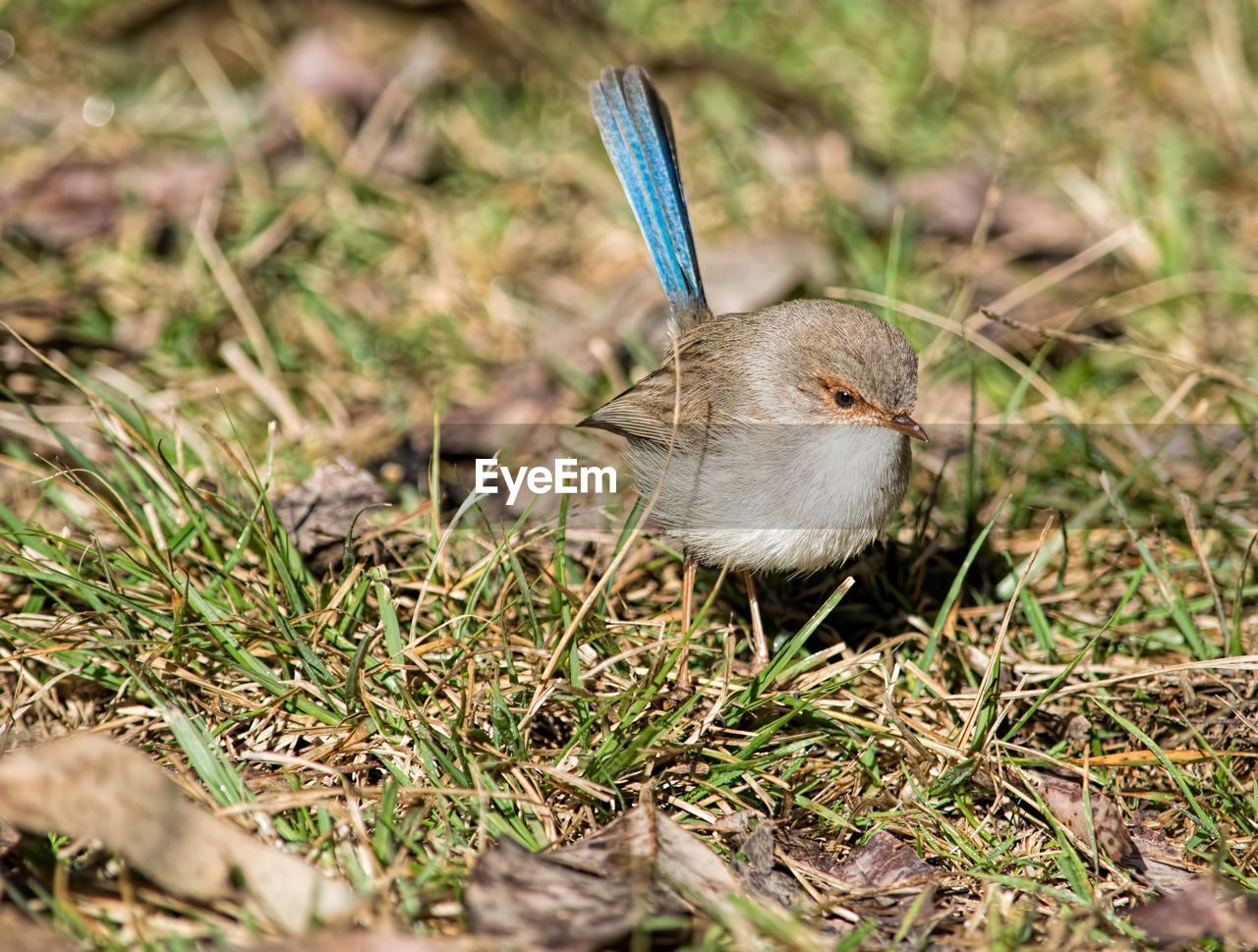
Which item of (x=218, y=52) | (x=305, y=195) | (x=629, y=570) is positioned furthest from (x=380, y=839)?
(x=218, y=52)

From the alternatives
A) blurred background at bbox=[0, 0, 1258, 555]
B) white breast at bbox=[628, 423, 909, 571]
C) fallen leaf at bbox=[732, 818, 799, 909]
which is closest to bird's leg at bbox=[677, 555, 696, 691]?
white breast at bbox=[628, 423, 909, 571]

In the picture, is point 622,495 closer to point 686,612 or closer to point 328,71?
point 686,612

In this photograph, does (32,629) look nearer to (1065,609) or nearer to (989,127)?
(1065,609)

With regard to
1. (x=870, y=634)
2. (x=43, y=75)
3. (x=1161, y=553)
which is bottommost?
(x=870, y=634)

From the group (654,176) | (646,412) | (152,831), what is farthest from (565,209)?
(152,831)

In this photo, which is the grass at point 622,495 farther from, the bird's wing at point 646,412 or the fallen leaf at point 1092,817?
the bird's wing at point 646,412

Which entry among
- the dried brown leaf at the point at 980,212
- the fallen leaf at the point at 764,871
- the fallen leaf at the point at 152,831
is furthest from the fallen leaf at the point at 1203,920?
the dried brown leaf at the point at 980,212

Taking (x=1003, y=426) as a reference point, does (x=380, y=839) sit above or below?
below
